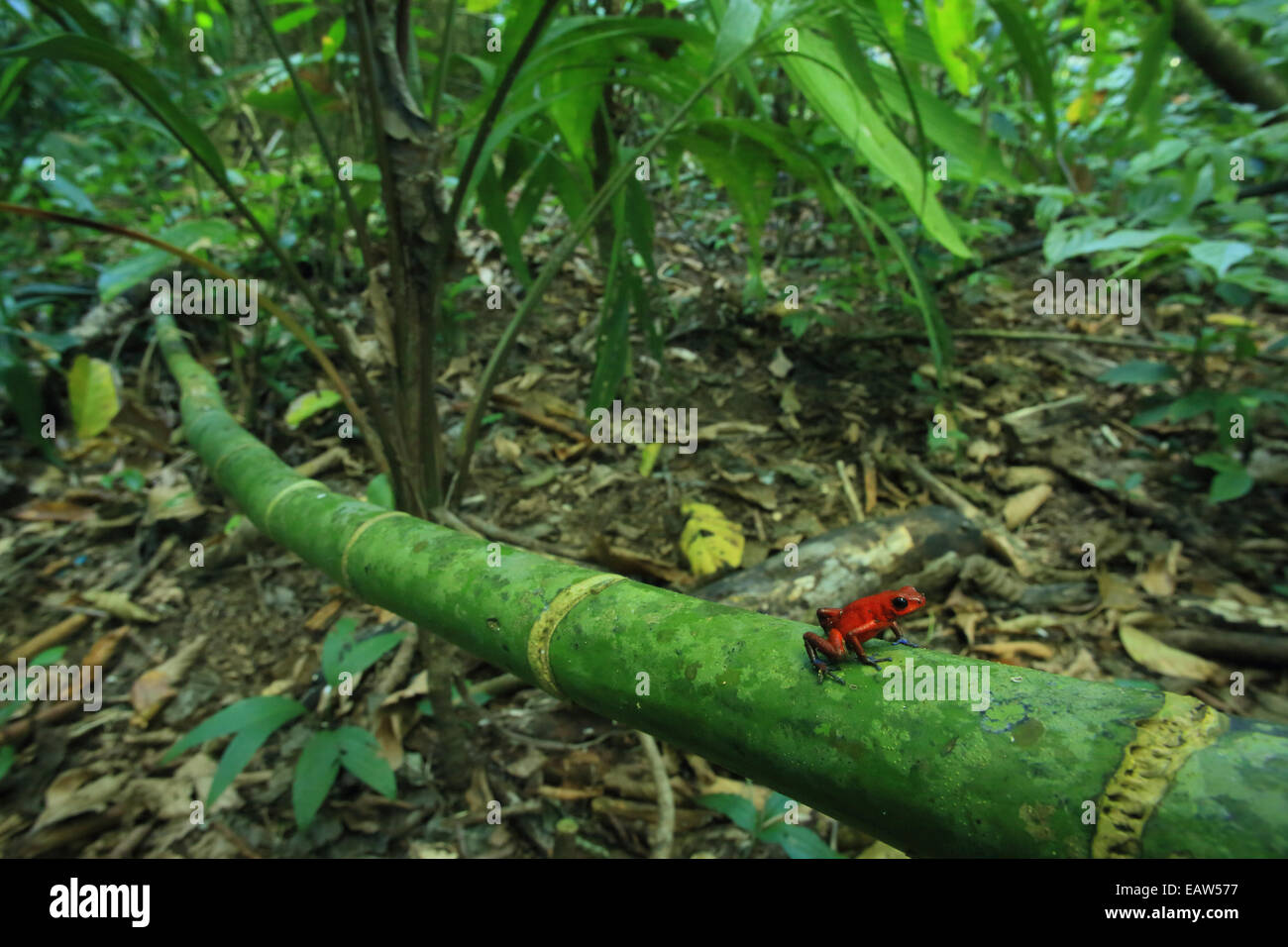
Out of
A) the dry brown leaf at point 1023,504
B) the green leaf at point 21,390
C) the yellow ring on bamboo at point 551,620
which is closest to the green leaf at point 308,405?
the green leaf at point 21,390

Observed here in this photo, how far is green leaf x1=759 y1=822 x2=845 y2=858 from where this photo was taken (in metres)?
1.04

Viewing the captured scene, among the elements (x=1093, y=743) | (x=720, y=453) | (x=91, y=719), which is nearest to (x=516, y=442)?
(x=720, y=453)

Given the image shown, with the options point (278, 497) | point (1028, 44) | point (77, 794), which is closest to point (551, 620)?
point (278, 497)

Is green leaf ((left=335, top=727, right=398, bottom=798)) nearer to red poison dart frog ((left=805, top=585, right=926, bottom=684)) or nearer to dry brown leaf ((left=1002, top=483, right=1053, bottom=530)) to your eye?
red poison dart frog ((left=805, top=585, right=926, bottom=684))

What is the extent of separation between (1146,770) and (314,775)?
52.8 inches

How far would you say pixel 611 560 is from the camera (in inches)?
67.5

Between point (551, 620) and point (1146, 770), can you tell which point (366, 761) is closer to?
point (551, 620)

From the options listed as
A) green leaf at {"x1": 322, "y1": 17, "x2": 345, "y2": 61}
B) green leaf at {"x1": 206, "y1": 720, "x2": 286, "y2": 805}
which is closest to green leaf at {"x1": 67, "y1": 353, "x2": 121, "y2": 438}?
green leaf at {"x1": 322, "y1": 17, "x2": 345, "y2": 61}

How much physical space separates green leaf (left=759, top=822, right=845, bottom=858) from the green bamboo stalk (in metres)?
0.67

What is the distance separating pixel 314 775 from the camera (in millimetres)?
1247

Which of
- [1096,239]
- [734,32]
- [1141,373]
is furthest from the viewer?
[1141,373]

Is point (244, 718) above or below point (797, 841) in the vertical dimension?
above
